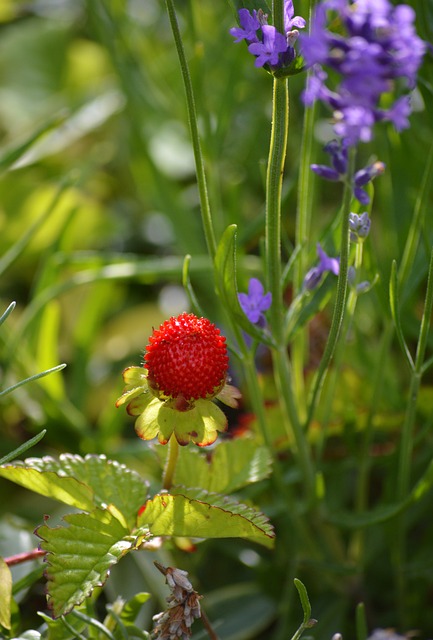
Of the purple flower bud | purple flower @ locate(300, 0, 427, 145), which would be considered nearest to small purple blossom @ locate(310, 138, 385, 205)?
the purple flower bud

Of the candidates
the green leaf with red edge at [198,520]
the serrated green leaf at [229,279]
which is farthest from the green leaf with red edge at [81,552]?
the serrated green leaf at [229,279]

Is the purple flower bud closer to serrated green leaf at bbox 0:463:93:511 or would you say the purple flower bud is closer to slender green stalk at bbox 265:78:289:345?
slender green stalk at bbox 265:78:289:345

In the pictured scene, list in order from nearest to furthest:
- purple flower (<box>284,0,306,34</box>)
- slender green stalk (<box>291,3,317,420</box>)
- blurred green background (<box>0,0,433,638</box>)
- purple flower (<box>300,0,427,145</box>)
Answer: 1. purple flower (<box>300,0,427,145</box>)
2. purple flower (<box>284,0,306,34</box>)
3. slender green stalk (<box>291,3,317,420</box>)
4. blurred green background (<box>0,0,433,638</box>)

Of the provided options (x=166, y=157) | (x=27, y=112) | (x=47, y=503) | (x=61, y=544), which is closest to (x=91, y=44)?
(x=27, y=112)

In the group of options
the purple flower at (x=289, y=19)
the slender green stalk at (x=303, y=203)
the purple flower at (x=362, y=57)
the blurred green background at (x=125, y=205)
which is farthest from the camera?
the blurred green background at (x=125, y=205)

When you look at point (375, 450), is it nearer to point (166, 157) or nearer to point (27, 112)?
point (166, 157)

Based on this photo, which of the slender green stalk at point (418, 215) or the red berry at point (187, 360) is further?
the slender green stalk at point (418, 215)

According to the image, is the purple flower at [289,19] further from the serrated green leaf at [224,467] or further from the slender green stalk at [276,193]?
the serrated green leaf at [224,467]
